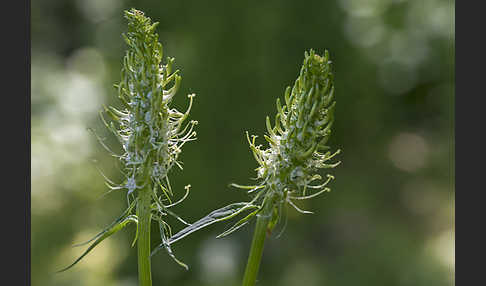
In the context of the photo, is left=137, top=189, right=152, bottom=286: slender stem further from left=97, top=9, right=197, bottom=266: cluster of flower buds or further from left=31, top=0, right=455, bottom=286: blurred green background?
left=31, top=0, right=455, bottom=286: blurred green background

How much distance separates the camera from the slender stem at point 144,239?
546 mm

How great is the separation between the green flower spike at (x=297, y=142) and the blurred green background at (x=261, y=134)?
4.88 feet

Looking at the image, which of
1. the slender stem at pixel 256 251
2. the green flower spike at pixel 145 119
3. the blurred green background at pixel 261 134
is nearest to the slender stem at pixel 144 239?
the green flower spike at pixel 145 119

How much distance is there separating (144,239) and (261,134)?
1614 millimetres

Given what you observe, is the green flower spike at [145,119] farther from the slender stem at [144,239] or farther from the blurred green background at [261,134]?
the blurred green background at [261,134]

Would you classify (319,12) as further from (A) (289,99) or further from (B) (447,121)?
(A) (289,99)

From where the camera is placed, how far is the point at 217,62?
2.22 metres

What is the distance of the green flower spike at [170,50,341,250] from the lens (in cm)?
52

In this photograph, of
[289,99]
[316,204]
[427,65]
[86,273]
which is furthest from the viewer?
[427,65]

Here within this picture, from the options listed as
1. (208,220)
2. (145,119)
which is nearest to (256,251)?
(208,220)

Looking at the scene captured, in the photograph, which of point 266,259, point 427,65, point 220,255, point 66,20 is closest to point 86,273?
point 220,255

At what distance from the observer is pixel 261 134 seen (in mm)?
2154

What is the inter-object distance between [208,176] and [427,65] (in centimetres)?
142

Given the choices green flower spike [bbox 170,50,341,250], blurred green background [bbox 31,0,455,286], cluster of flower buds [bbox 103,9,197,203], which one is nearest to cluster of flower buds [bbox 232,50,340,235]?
green flower spike [bbox 170,50,341,250]
